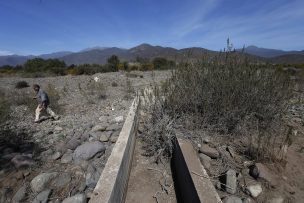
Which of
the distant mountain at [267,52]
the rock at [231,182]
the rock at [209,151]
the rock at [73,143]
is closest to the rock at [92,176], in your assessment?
the rock at [73,143]

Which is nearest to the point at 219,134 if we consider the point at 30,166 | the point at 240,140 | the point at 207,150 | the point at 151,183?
the point at 240,140

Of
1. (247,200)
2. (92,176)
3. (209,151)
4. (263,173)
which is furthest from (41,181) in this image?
(263,173)

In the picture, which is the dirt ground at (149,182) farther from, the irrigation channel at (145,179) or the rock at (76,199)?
the rock at (76,199)

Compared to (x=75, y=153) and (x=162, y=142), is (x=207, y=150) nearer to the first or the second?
(x=162, y=142)

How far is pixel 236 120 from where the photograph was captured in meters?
4.01

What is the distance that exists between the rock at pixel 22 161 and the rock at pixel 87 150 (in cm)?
66

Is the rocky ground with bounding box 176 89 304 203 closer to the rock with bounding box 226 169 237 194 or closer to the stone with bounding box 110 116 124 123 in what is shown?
the rock with bounding box 226 169 237 194

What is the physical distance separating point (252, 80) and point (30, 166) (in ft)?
12.9

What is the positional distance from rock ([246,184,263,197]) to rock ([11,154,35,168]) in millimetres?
3068

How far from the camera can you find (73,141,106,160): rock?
3.86 m

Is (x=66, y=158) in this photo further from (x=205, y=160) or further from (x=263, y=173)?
(x=263, y=173)

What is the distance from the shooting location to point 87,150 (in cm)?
396

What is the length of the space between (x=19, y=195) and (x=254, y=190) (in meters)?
2.83

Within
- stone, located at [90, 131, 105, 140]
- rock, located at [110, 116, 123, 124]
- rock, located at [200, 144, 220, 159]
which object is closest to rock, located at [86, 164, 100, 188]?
stone, located at [90, 131, 105, 140]
